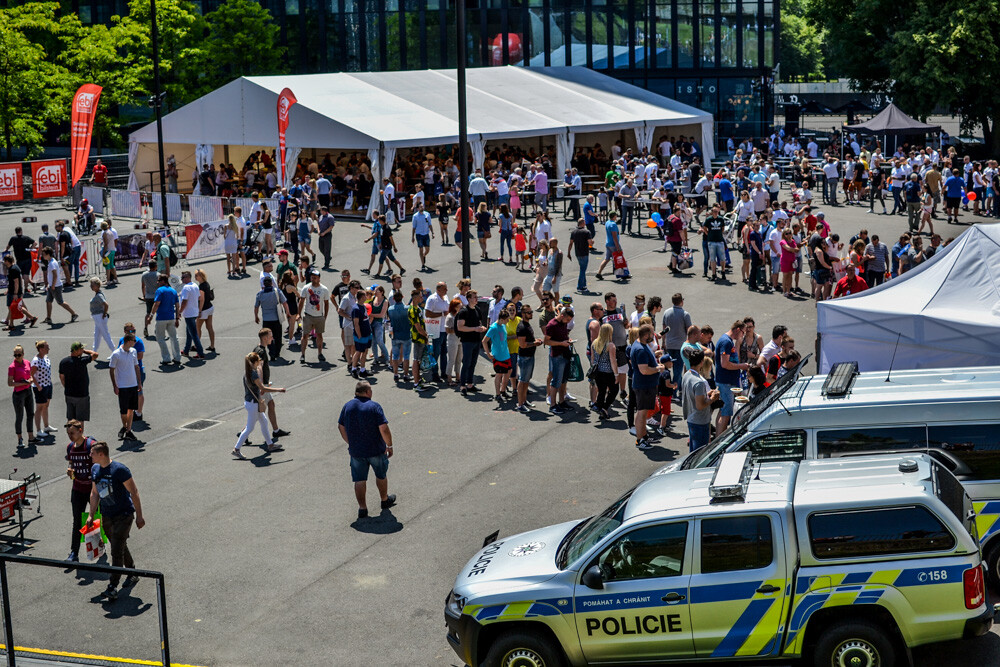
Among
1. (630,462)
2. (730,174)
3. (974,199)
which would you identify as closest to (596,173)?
(730,174)

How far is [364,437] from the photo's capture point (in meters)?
12.7

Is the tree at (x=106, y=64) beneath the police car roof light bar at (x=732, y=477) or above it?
above

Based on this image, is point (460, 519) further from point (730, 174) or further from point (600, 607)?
point (730, 174)

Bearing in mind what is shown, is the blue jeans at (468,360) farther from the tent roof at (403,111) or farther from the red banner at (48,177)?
the red banner at (48,177)

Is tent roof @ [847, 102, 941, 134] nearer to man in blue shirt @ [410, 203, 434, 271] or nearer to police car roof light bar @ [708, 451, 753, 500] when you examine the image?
man in blue shirt @ [410, 203, 434, 271]

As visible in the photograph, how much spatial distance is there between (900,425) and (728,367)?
195 inches

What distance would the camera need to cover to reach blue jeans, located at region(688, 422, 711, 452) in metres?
13.5

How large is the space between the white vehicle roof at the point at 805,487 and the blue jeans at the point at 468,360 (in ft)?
28.6

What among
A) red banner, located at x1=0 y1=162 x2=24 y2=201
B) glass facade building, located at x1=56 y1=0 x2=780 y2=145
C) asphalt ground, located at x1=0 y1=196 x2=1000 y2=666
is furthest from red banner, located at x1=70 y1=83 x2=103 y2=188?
glass facade building, located at x1=56 y1=0 x2=780 y2=145

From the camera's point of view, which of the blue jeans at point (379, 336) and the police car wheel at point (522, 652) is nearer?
the police car wheel at point (522, 652)

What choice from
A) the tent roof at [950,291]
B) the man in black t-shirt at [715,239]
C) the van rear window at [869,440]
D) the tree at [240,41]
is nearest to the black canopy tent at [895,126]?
the man in black t-shirt at [715,239]

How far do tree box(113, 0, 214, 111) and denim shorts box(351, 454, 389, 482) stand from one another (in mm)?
41499

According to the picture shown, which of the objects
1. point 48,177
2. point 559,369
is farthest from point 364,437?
point 48,177

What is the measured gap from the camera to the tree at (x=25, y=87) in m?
47.0
